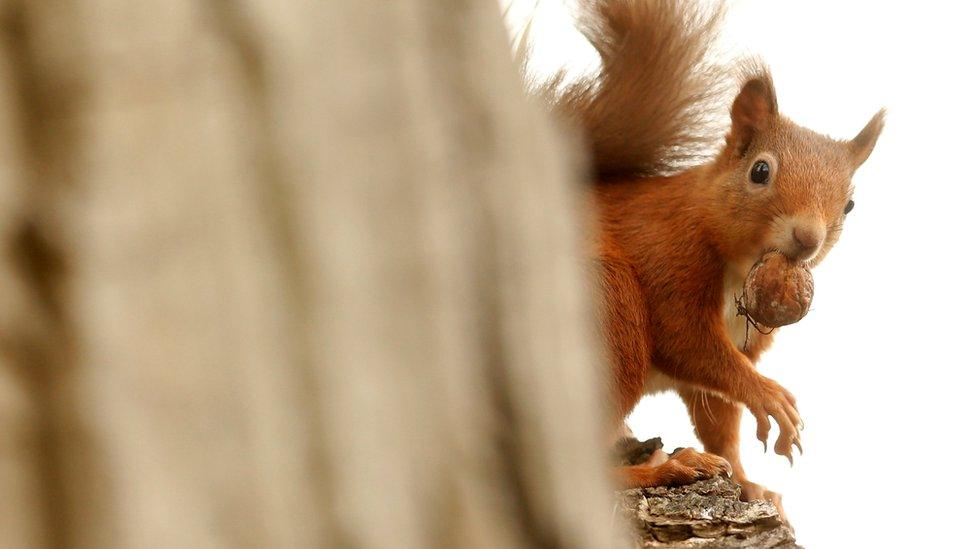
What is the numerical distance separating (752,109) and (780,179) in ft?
0.27

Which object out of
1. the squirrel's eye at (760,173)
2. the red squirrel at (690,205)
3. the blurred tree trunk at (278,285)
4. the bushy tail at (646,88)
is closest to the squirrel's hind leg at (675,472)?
the red squirrel at (690,205)

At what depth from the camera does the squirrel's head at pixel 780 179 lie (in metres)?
0.94

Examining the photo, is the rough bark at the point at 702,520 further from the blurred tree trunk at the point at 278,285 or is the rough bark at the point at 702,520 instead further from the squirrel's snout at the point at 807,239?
the blurred tree trunk at the point at 278,285

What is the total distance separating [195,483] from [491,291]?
6cm

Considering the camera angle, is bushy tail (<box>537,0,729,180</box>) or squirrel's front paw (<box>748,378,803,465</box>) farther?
bushy tail (<box>537,0,729,180</box>)

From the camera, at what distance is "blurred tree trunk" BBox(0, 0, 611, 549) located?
178 mm

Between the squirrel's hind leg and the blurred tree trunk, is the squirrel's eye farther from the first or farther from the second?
the blurred tree trunk

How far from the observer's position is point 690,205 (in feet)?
3.45

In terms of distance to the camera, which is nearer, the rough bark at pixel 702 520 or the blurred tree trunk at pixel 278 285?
the blurred tree trunk at pixel 278 285

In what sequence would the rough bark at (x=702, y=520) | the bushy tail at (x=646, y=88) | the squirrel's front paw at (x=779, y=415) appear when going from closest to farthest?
the rough bark at (x=702, y=520)
the squirrel's front paw at (x=779, y=415)
the bushy tail at (x=646, y=88)

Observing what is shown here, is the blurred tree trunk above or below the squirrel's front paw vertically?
above

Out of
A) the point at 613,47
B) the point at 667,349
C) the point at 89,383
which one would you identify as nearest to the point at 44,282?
the point at 89,383

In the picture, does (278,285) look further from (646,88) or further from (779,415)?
Result: (646,88)

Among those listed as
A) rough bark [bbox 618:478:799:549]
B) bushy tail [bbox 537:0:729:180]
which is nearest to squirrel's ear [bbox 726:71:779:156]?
bushy tail [bbox 537:0:729:180]
